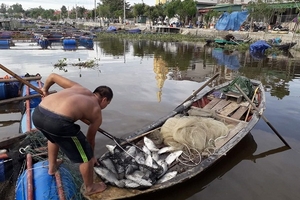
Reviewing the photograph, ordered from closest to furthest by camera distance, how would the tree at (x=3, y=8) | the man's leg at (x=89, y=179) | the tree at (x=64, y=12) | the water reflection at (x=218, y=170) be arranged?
the man's leg at (x=89, y=179)
the water reflection at (x=218, y=170)
the tree at (x=64, y=12)
the tree at (x=3, y=8)

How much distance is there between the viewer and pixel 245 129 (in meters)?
6.16

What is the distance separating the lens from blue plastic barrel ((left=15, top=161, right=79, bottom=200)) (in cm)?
358

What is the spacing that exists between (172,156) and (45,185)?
2580 millimetres

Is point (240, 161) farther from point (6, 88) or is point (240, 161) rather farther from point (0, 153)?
point (6, 88)

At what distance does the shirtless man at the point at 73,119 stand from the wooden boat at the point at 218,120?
0.71 m

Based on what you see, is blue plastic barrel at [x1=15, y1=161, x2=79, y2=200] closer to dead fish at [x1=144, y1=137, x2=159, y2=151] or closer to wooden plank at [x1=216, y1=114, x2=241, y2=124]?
dead fish at [x1=144, y1=137, x2=159, y2=151]

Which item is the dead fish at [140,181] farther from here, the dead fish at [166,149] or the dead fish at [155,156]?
the dead fish at [166,149]

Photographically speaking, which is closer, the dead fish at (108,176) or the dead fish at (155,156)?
the dead fish at (108,176)

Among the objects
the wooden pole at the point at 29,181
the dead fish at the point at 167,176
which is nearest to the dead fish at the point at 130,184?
the dead fish at the point at 167,176

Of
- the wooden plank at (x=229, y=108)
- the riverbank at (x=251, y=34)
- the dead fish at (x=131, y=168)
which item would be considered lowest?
the dead fish at (x=131, y=168)

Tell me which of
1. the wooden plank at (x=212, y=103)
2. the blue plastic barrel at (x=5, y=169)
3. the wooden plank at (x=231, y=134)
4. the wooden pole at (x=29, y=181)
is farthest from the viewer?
the wooden plank at (x=212, y=103)

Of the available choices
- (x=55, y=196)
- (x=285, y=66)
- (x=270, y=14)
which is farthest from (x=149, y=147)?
(x=270, y=14)

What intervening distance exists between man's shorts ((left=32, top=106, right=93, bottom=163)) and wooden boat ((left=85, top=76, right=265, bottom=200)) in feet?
2.45

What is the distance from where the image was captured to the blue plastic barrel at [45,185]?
3.58m
